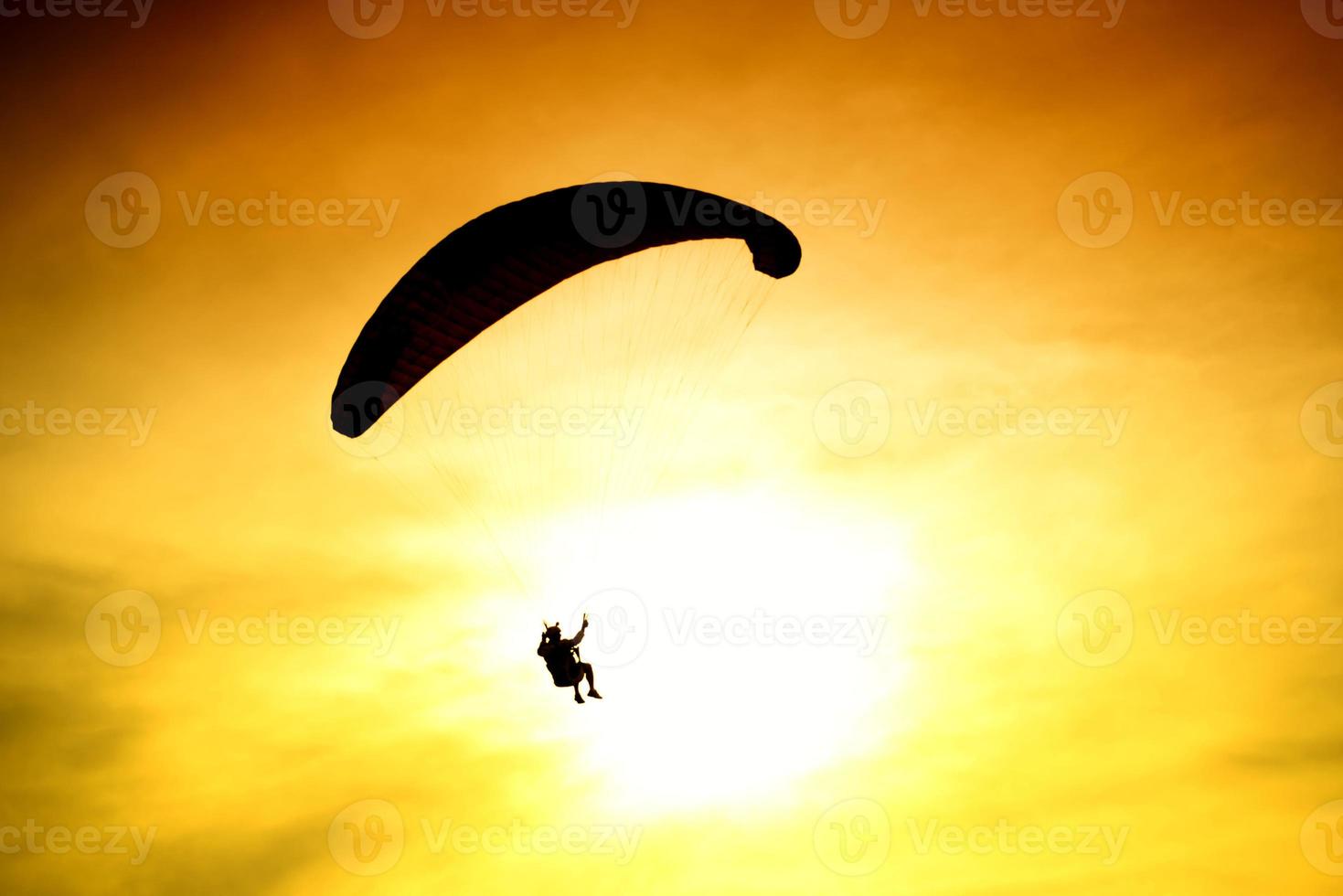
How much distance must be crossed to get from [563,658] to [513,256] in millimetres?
7129

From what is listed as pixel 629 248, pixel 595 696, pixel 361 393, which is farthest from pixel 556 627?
pixel 629 248

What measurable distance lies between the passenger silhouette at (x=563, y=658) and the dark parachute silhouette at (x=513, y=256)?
194 inches

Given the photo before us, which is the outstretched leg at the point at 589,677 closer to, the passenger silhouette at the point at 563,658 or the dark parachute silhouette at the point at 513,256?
the passenger silhouette at the point at 563,658

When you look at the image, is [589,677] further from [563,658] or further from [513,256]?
[513,256]

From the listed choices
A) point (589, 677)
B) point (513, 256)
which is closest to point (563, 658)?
point (589, 677)

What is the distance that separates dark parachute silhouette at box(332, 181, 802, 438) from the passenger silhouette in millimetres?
4934

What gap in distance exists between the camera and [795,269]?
Answer: 22.8m

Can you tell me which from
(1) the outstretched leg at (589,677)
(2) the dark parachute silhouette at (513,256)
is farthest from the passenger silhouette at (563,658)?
(2) the dark parachute silhouette at (513,256)

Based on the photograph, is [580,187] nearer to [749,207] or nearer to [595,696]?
[749,207]

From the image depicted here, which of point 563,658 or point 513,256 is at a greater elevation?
point 513,256

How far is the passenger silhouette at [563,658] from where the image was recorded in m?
23.6

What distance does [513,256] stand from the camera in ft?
72.9

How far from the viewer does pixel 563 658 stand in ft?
77.6

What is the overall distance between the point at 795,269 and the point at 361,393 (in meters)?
7.67
